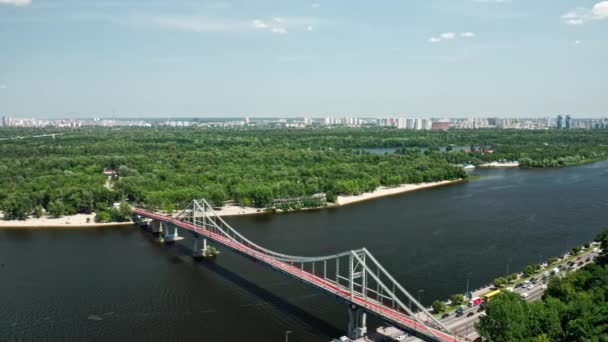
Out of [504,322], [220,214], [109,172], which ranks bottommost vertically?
Result: [220,214]

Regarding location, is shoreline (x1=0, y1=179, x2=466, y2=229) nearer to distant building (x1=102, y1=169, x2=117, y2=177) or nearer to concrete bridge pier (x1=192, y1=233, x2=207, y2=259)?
concrete bridge pier (x1=192, y1=233, x2=207, y2=259)

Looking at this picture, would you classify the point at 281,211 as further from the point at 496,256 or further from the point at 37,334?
the point at 37,334

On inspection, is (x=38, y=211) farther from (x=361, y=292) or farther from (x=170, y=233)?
(x=361, y=292)

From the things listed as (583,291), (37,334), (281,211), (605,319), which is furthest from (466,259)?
(37,334)

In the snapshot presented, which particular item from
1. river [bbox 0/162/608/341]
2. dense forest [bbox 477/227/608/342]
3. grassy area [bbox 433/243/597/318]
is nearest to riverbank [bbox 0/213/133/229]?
river [bbox 0/162/608/341]

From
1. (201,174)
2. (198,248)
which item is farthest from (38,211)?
(198,248)

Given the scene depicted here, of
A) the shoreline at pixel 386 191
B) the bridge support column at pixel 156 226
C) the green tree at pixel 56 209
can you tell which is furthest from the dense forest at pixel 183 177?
the bridge support column at pixel 156 226

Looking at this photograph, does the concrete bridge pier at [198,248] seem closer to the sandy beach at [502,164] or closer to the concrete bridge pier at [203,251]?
the concrete bridge pier at [203,251]
